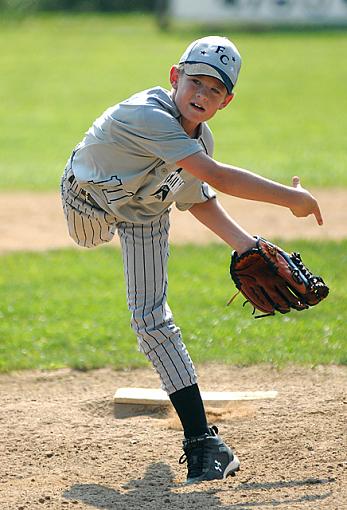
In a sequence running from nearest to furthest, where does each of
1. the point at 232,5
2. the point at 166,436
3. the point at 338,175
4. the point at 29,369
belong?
the point at 166,436 < the point at 29,369 < the point at 338,175 < the point at 232,5

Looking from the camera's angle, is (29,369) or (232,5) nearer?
(29,369)

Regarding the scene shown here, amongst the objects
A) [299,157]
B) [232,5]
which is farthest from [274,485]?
[232,5]

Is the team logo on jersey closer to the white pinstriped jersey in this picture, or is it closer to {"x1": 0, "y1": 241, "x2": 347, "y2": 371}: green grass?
the white pinstriped jersey

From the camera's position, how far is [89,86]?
18156 mm

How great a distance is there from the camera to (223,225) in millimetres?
3900

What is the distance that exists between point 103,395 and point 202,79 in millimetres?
1829

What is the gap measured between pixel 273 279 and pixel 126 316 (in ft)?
8.38

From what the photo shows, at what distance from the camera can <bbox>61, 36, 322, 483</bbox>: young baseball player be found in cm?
353

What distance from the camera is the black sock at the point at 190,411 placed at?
150 inches

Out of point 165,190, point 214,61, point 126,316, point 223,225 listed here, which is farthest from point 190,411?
point 126,316

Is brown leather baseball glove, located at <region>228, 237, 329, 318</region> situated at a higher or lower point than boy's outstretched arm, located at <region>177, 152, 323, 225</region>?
lower

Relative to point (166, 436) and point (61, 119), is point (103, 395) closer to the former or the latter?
point (166, 436)

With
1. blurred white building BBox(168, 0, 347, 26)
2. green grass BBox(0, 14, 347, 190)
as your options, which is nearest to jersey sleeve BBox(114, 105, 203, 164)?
green grass BBox(0, 14, 347, 190)

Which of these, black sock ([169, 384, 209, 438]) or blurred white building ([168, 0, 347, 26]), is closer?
black sock ([169, 384, 209, 438])
